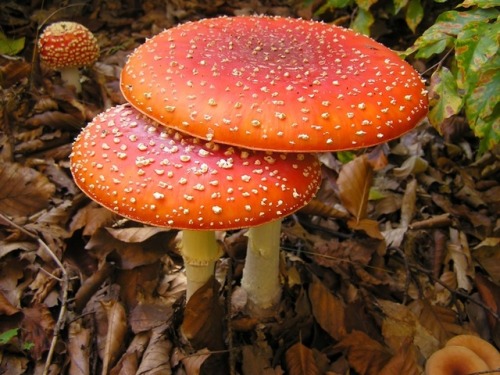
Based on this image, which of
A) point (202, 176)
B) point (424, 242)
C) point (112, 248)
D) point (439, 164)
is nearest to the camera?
point (202, 176)

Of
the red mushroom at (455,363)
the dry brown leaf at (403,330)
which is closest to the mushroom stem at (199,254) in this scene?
the dry brown leaf at (403,330)

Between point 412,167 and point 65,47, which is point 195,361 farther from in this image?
point 65,47

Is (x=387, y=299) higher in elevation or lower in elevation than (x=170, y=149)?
lower

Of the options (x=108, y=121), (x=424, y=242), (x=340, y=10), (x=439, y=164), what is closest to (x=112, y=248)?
(x=108, y=121)

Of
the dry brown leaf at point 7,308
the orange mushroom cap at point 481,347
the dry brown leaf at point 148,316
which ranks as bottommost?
the dry brown leaf at point 148,316

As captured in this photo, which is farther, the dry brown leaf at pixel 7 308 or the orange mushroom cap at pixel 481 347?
the dry brown leaf at pixel 7 308

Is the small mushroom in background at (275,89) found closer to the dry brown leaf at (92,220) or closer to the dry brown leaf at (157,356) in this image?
the dry brown leaf at (92,220)

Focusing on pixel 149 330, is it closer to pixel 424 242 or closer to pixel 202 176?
pixel 202 176
